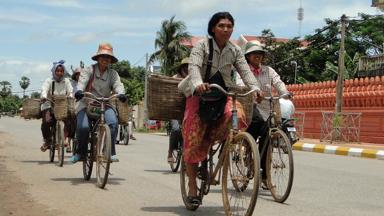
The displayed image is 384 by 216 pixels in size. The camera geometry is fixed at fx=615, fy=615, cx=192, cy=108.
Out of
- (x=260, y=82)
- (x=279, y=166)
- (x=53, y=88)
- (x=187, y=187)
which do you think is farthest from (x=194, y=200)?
(x=53, y=88)

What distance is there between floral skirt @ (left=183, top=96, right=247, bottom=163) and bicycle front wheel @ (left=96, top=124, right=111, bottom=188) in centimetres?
203

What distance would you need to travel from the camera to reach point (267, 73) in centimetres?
722

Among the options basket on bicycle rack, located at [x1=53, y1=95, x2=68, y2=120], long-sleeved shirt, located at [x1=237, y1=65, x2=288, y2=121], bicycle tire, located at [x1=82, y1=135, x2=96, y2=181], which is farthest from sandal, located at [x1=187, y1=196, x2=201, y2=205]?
basket on bicycle rack, located at [x1=53, y1=95, x2=68, y2=120]

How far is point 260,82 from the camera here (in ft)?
23.5

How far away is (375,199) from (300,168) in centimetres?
412

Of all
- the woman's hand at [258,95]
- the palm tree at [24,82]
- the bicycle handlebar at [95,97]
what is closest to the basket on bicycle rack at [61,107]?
the bicycle handlebar at [95,97]

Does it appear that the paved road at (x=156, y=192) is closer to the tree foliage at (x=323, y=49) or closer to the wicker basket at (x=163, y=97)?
the wicker basket at (x=163, y=97)

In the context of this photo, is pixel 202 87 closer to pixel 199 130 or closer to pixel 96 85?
pixel 199 130

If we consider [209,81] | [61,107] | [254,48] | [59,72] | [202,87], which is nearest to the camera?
[202,87]

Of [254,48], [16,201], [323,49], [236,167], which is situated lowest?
[16,201]

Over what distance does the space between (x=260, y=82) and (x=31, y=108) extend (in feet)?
17.2

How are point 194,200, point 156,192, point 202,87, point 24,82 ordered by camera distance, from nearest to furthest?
point 202,87
point 194,200
point 156,192
point 24,82

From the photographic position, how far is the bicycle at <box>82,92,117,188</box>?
7.43m

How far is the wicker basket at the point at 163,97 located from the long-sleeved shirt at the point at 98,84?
93.1 inches
